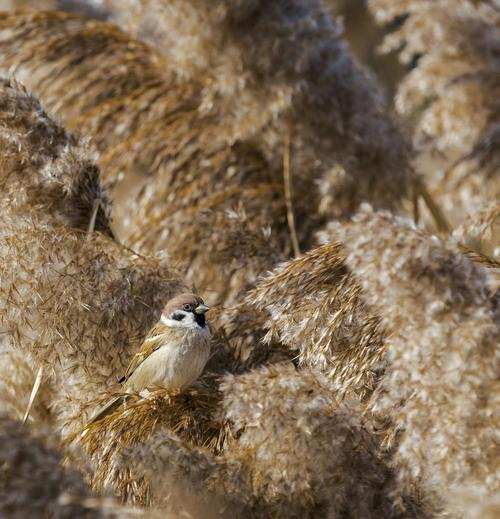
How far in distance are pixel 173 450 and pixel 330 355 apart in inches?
23.2

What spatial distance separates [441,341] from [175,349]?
1496 millimetres

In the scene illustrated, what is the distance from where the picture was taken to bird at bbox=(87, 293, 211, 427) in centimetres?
319

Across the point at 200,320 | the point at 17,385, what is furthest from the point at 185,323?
the point at 17,385

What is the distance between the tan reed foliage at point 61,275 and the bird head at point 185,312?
44 millimetres

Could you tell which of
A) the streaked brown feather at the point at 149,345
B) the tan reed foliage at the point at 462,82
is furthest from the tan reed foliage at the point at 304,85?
the streaked brown feather at the point at 149,345

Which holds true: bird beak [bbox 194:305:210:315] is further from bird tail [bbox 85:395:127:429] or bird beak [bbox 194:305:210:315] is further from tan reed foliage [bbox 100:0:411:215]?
tan reed foliage [bbox 100:0:411:215]

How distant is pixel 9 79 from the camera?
11.4 feet

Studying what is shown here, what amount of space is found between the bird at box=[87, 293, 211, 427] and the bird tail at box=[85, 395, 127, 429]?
0.61 ft

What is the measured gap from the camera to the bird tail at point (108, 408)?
2.84m

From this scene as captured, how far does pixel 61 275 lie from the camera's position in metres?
2.89

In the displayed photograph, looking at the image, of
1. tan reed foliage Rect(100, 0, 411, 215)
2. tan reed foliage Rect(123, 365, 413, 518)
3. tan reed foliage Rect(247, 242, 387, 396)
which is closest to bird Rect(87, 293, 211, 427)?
tan reed foliage Rect(247, 242, 387, 396)

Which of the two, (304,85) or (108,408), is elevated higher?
(304,85)

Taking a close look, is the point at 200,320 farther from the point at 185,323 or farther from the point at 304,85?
the point at 304,85

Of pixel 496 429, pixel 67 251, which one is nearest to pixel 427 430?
pixel 496 429
